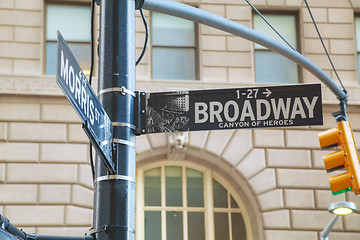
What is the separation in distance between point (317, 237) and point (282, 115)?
433 inches

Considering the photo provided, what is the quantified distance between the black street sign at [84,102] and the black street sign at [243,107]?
30.5 inches

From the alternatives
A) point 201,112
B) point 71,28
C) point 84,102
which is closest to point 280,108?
point 201,112

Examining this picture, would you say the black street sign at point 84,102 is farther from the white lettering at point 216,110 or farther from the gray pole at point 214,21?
the gray pole at point 214,21

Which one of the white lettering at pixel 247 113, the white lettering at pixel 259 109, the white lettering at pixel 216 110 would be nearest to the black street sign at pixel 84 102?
the white lettering at pixel 216 110

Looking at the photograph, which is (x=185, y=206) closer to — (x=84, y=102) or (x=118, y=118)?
(x=118, y=118)

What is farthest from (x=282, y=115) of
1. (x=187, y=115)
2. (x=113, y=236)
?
(x=113, y=236)

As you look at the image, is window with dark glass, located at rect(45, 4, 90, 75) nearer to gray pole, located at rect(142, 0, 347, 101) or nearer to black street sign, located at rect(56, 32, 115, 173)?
gray pole, located at rect(142, 0, 347, 101)

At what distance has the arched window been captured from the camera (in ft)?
51.6

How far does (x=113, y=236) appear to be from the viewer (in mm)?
4500

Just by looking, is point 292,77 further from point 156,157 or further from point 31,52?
point 31,52

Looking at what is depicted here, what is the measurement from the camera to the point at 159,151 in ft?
52.9

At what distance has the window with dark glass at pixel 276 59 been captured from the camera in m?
17.4

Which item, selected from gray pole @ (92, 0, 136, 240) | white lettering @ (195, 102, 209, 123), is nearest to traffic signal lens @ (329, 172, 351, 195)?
white lettering @ (195, 102, 209, 123)

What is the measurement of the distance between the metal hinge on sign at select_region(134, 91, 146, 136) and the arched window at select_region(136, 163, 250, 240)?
10.7m
